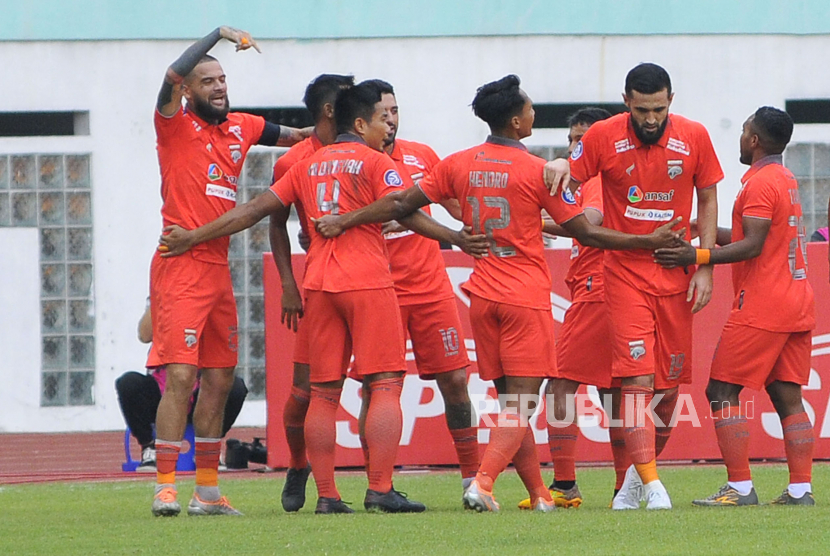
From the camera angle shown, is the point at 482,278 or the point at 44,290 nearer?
the point at 482,278

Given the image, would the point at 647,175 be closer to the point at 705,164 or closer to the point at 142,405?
the point at 705,164

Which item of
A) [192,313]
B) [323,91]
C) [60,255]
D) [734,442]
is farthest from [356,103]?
[60,255]

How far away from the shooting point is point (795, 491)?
7508mm

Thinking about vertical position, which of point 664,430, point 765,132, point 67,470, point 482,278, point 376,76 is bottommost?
point 67,470

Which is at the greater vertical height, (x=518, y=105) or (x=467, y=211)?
(x=518, y=105)

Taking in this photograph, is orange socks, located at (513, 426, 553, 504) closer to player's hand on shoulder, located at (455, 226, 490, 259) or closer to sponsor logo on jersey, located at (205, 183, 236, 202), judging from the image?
player's hand on shoulder, located at (455, 226, 490, 259)

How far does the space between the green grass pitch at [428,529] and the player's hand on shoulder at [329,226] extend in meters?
1.45

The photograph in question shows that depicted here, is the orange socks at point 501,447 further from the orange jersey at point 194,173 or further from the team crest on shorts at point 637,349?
the orange jersey at point 194,173

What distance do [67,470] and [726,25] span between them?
29.8 ft

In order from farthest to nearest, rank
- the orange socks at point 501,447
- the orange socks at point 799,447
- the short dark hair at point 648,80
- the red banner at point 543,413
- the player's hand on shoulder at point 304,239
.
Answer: the red banner at point 543,413, the player's hand on shoulder at point 304,239, the orange socks at point 799,447, the short dark hair at point 648,80, the orange socks at point 501,447

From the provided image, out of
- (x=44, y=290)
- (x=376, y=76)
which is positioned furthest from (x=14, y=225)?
(x=376, y=76)

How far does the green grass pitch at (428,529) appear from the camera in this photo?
18.8ft

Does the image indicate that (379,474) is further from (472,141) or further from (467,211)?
(472,141)

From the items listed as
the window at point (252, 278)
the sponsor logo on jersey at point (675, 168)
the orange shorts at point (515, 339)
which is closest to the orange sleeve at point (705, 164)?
the sponsor logo on jersey at point (675, 168)
